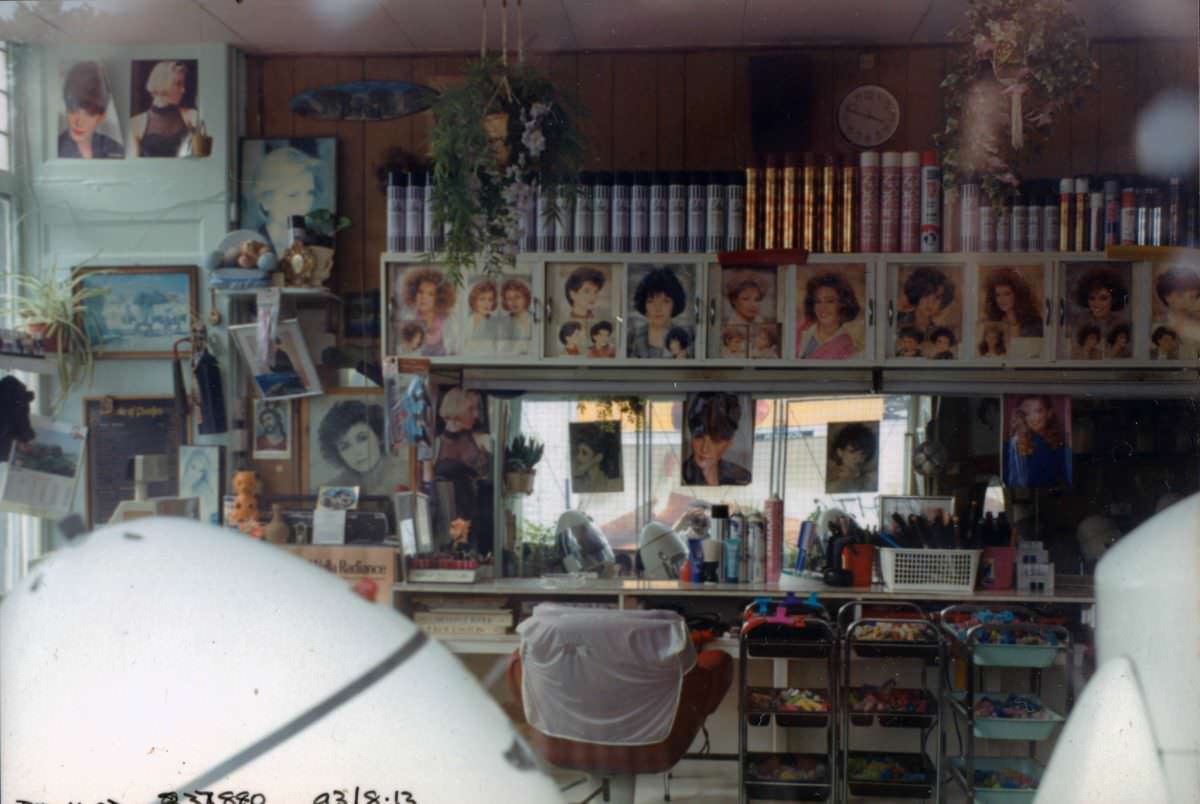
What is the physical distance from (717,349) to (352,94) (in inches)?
22.1

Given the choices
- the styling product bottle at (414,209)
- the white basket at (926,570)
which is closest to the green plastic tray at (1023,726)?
the white basket at (926,570)

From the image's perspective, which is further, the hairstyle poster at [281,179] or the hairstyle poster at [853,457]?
the hairstyle poster at [853,457]

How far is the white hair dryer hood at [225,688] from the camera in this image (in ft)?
3.92

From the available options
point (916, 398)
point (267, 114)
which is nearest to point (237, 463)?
point (267, 114)

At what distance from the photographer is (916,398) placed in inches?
53.5

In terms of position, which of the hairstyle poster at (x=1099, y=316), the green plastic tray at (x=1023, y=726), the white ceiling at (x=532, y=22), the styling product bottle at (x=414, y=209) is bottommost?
the green plastic tray at (x=1023, y=726)

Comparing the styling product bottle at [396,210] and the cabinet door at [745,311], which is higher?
the styling product bottle at [396,210]

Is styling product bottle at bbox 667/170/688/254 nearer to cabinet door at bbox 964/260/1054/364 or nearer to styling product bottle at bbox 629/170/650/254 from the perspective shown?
styling product bottle at bbox 629/170/650/254

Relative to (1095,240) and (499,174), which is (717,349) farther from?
(1095,240)

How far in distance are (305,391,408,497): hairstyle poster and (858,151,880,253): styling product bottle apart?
644 mm

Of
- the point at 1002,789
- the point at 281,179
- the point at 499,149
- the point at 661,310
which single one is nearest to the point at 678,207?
the point at 661,310

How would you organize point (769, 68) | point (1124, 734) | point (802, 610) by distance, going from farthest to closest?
1. point (802, 610)
2. point (1124, 734)
3. point (769, 68)

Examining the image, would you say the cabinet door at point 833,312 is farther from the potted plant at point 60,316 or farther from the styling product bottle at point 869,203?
the potted plant at point 60,316

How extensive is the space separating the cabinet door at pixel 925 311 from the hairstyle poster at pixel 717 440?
0.71 feet
